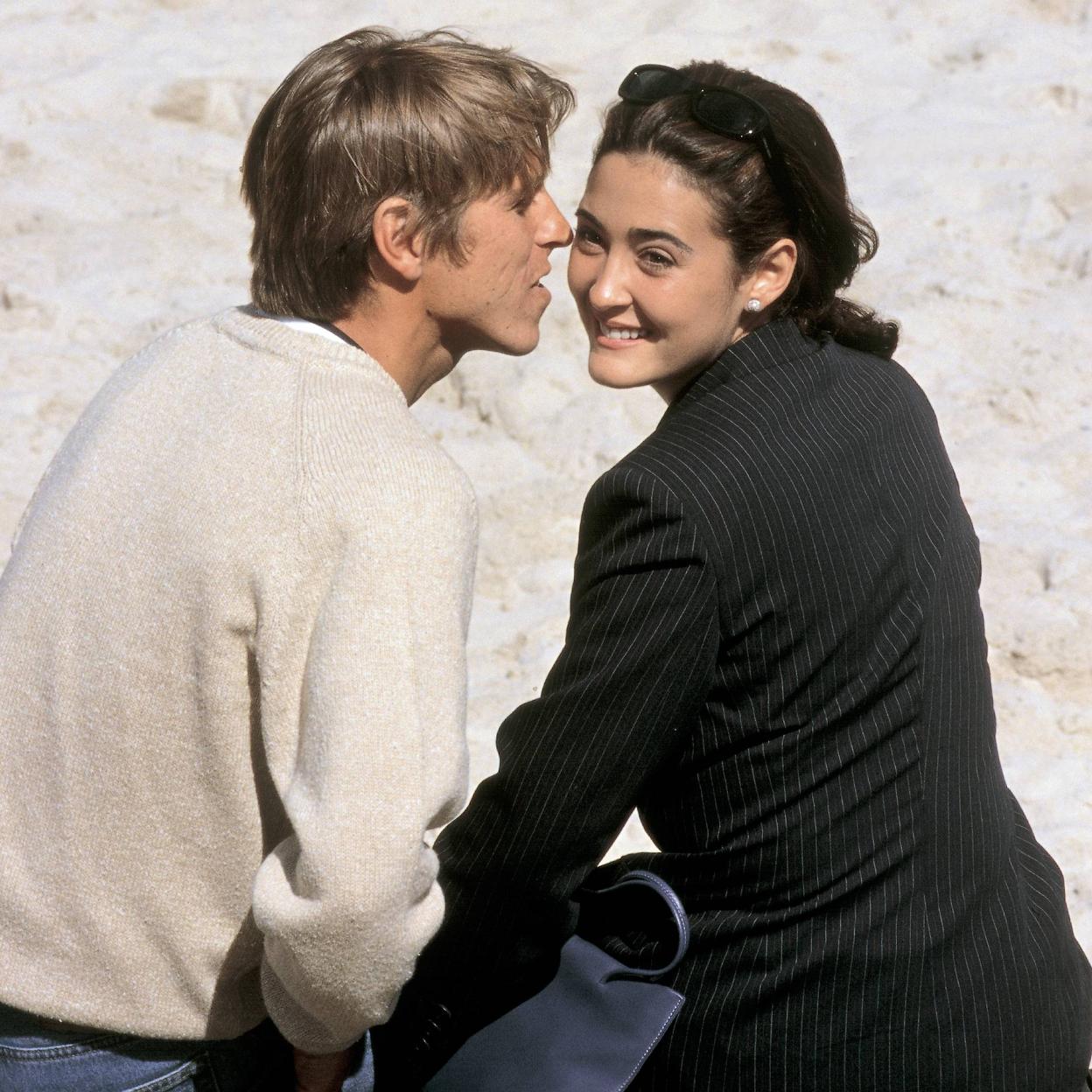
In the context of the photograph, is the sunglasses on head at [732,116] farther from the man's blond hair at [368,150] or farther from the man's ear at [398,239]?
the man's ear at [398,239]

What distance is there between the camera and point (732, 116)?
1941mm

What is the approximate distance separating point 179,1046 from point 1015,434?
3.18 meters

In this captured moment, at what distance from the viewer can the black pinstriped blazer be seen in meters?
1.68

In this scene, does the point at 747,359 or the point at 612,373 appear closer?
the point at 747,359

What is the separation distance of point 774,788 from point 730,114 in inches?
32.6

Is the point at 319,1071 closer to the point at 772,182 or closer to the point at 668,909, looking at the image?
the point at 668,909

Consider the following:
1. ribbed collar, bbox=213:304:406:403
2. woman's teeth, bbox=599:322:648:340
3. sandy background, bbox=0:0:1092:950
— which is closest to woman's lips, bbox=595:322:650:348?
woman's teeth, bbox=599:322:648:340

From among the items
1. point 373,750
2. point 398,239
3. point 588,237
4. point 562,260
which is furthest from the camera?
point 562,260

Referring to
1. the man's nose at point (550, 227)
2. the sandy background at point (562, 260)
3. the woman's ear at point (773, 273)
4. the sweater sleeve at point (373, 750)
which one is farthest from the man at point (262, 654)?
the sandy background at point (562, 260)

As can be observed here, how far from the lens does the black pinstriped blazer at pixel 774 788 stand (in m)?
1.68

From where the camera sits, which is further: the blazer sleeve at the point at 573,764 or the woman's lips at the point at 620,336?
the woman's lips at the point at 620,336

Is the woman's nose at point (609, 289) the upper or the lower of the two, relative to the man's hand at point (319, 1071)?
upper

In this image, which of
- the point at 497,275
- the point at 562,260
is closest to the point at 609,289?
the point at 497,275

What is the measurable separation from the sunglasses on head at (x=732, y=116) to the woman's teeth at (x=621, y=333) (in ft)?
0.78
